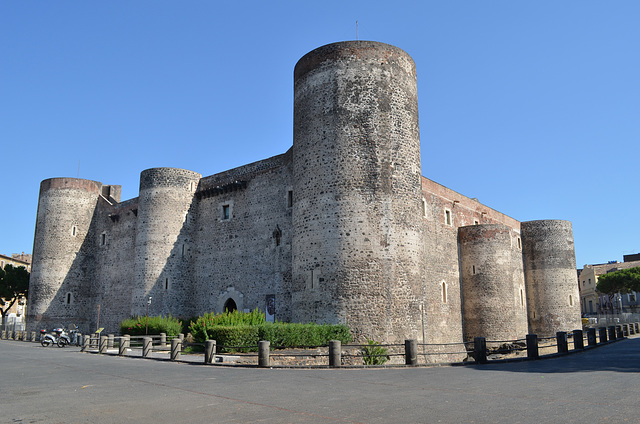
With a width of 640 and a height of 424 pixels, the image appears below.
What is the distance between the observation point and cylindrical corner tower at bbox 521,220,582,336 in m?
36.5

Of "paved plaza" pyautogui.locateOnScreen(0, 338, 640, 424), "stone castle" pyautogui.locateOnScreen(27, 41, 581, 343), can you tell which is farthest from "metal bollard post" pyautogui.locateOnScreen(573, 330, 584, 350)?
"stone castle" pyautogui.locateOnScreen(27, 41, 581, 343)

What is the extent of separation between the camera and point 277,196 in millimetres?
26266

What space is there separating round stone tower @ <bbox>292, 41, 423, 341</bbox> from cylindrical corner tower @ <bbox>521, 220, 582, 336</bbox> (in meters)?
20.5

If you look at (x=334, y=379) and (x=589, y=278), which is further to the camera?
(x=589, y=278)

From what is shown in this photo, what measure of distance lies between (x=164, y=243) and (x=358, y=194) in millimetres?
14361

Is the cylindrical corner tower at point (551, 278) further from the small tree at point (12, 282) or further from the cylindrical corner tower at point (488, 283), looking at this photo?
the small tree at point (12, 282)

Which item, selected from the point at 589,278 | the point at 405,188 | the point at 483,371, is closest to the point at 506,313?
the point at 405,188

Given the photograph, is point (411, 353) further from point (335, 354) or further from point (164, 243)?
point (164, 243)

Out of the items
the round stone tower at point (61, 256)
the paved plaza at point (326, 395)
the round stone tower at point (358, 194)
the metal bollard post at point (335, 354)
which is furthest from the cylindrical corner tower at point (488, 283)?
the round stone tower at point (61, 256)

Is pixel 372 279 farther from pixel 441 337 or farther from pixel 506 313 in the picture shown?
pixel 506 313

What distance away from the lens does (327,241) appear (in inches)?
795

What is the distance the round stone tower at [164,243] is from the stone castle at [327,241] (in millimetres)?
82

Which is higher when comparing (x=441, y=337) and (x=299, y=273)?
(x=299, y=273)

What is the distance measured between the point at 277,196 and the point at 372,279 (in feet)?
28.7
